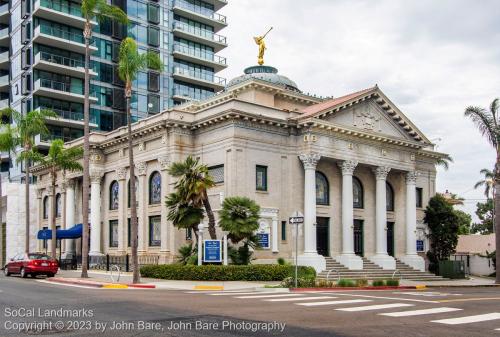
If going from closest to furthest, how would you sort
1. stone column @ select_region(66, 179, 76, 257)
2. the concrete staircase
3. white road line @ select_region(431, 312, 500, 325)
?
white road line @ select_region(431, 312, 500, 325), the concrete staircase, stone column @ select_region(66, 179, 76, 257)

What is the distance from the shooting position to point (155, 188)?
42.2m

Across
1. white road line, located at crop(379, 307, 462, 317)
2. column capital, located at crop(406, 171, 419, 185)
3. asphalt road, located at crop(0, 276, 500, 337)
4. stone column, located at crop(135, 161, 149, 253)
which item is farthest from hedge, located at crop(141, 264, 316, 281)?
column capital, located at crop(406, 171, 419, 185)

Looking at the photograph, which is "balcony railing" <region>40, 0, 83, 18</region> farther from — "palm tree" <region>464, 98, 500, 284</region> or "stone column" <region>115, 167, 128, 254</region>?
"palm tree" <region>464, 98, 500, 284</region>

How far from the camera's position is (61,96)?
216ft

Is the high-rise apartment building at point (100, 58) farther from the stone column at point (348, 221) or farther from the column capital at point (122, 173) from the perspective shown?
the stone column at point (348, 221)

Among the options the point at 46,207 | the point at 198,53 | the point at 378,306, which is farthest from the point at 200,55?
the point at 378,306

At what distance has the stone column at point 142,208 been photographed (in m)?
41.8

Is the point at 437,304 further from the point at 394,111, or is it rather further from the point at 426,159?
the point at 426,159

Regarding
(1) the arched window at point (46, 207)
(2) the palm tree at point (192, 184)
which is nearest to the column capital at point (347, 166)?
(2) the palm tree at point (192, 184)

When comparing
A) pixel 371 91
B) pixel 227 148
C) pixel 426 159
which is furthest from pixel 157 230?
pixel 426 159

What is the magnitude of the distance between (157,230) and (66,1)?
36.4m

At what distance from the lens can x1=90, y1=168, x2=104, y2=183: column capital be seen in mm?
46812

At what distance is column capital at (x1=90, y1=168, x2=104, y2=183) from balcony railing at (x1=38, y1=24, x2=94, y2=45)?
968 inches

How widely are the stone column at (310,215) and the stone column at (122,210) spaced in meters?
14.0
